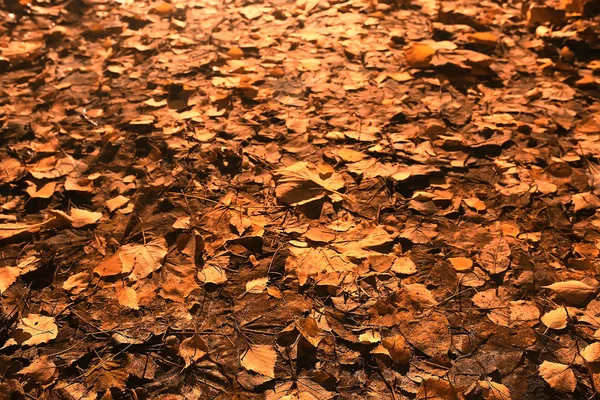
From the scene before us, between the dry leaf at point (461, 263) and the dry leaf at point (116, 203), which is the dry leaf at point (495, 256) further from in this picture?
the dry leaf at point (116, 203)

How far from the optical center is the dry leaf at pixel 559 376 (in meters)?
1.33

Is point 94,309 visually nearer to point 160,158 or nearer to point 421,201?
point 160,158

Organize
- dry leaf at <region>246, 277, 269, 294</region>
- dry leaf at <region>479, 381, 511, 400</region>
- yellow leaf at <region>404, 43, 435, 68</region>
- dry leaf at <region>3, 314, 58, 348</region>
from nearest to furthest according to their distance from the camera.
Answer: dry leaf at <region>479, 381, 511, 400</region>, dry leaf at <region>3, 314, 58, 348</region>, dry leaf at <region>246, 277, 269, 294</region>, yellow leaf at <region>404, 43, 435, 68</region>

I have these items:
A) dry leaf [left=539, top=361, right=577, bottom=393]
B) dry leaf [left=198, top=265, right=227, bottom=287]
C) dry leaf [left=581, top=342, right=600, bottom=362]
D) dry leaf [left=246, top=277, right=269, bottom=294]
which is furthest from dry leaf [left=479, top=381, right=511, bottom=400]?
dry leaf [left=198, top=265, right=227, bottom=287]

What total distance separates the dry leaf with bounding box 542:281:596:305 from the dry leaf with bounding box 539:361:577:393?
0.81 feet

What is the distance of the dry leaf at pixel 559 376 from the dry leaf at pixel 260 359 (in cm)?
72

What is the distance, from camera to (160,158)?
2104mm

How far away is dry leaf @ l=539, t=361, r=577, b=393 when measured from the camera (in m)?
1.33

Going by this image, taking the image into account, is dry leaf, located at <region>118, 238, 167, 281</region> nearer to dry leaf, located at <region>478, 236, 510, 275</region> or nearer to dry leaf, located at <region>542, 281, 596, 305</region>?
dry leaf, located at <region>478, 236, 510, 275</region>

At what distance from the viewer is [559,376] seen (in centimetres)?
134

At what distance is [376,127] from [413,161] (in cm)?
27

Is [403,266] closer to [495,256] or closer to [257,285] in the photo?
[495,256]

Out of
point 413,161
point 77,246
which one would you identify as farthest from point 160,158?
point 413,161

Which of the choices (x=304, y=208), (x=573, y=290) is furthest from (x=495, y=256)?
(x=304, y=208)
